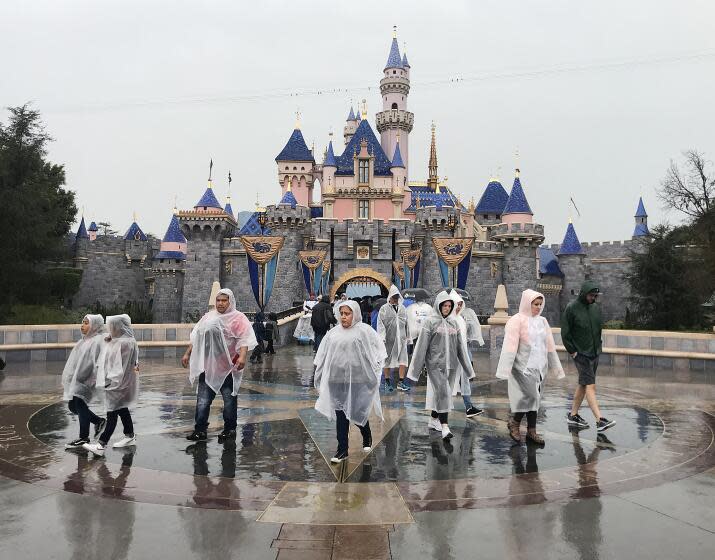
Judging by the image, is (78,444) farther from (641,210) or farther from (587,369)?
(641,210)

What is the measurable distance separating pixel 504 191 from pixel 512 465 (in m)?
48.3

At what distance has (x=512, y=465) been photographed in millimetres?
4727

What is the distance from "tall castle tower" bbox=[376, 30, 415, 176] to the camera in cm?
4634

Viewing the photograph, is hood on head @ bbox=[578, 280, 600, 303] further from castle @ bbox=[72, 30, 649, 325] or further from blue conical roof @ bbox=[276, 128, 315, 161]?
blue conical roof @ bbox=[276, 128, 315, 161]

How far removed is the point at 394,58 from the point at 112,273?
95.5 ft

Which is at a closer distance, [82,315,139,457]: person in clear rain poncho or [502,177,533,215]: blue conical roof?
[82,315,139,457]: person in clear rain poncho

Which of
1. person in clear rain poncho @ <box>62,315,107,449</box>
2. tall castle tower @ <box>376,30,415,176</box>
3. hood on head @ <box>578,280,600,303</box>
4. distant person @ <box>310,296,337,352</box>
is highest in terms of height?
tall castle tower @ <box>376,30,415,176</box>

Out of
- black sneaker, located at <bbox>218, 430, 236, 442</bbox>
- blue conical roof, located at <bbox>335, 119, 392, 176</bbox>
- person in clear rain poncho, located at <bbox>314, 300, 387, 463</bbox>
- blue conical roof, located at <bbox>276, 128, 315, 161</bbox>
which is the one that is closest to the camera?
person in clear rain poncho, located at <bbox>314, 300, 387, 463</bbox>

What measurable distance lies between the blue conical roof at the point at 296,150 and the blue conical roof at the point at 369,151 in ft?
19.2

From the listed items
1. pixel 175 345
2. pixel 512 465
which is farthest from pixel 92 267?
pixel 512 465

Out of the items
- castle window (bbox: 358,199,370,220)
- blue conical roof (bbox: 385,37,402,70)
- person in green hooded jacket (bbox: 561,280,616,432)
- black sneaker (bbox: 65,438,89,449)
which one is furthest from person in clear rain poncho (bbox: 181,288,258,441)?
blue conical roof (bbox: 385,37,402,70)

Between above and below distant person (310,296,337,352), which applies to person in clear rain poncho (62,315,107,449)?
below

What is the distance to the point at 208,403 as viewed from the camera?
5.53 m

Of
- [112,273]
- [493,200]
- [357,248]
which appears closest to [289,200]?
[357,248]
